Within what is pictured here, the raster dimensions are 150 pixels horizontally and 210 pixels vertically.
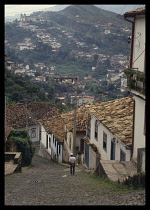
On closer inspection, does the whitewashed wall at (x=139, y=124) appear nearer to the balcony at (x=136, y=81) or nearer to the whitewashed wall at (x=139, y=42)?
the balcony at (x=136, y=81)

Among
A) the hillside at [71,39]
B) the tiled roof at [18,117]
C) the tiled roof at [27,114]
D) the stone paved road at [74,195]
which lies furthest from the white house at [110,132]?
the hillside at [71,39]

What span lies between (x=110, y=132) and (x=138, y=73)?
455cm

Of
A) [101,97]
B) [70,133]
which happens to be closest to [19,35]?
[101,97]

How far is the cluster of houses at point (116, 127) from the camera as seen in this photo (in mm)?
11422

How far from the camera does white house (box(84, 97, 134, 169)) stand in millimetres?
13648

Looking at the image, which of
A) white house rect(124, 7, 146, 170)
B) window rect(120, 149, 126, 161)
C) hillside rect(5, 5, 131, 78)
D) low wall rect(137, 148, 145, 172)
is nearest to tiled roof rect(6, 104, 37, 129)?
window rect(120, 149, 126, 161)

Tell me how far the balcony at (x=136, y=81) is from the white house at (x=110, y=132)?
2.50 meters

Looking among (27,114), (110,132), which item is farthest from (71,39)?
(110,132)

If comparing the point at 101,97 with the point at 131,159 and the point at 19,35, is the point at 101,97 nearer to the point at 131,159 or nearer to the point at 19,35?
the point at 131,159

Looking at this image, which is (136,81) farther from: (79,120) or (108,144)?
(79,120)

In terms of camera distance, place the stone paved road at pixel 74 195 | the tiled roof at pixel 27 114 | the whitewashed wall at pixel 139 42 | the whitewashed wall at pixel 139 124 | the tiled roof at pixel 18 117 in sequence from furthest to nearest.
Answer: the tiled roof at pixel 27 114 → the tiled roof at pixel 18 117 → the whitewashed wall at pixel 139 124 → the whitewashed wall at pixel 139 42 → the stone paved road at pixel 74 195

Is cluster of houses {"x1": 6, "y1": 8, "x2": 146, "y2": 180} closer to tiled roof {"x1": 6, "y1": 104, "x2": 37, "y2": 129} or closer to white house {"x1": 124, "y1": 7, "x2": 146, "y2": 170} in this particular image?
white house {"x1": 124, "y1": 7, "x2": 146, "y2": 170}

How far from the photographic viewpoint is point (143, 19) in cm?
1130

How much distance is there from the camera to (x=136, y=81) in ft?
36.4
